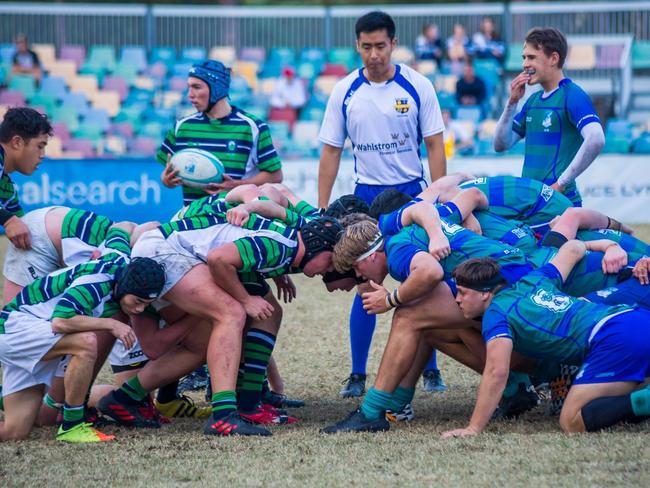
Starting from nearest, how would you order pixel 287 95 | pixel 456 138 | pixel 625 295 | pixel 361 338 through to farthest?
→ pixel 625 295, pixel 361 338, pixel 456 138, pixel 287 95

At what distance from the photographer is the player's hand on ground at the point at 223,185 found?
6762 millimetres

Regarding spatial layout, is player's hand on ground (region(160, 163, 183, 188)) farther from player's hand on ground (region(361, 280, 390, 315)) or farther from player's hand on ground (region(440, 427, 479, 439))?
player's hand on ground (region(440, 427, 479, 439))

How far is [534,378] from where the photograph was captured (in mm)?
5844

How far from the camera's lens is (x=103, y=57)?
19.6 metres

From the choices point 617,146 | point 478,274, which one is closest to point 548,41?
point 478,274

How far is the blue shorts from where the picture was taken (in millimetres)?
6891

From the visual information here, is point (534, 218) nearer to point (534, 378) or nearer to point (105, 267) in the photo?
point (534, 378)

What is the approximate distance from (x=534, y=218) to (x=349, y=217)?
3.56 ft

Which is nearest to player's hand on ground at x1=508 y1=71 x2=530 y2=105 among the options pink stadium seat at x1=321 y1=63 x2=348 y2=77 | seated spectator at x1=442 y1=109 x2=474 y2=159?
seated spectator at x1=442 y1=109 x2=474 y2=159

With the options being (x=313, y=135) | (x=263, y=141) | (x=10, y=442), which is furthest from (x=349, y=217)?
(x=313, y=135)

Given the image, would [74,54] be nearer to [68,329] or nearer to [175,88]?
[175,88]

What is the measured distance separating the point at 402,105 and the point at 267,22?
46.2 ft

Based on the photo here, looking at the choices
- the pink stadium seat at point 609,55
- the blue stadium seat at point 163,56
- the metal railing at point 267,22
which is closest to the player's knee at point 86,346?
the blue stadium seat at point 163,56

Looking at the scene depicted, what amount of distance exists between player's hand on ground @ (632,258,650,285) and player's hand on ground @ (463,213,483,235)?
83 cm
